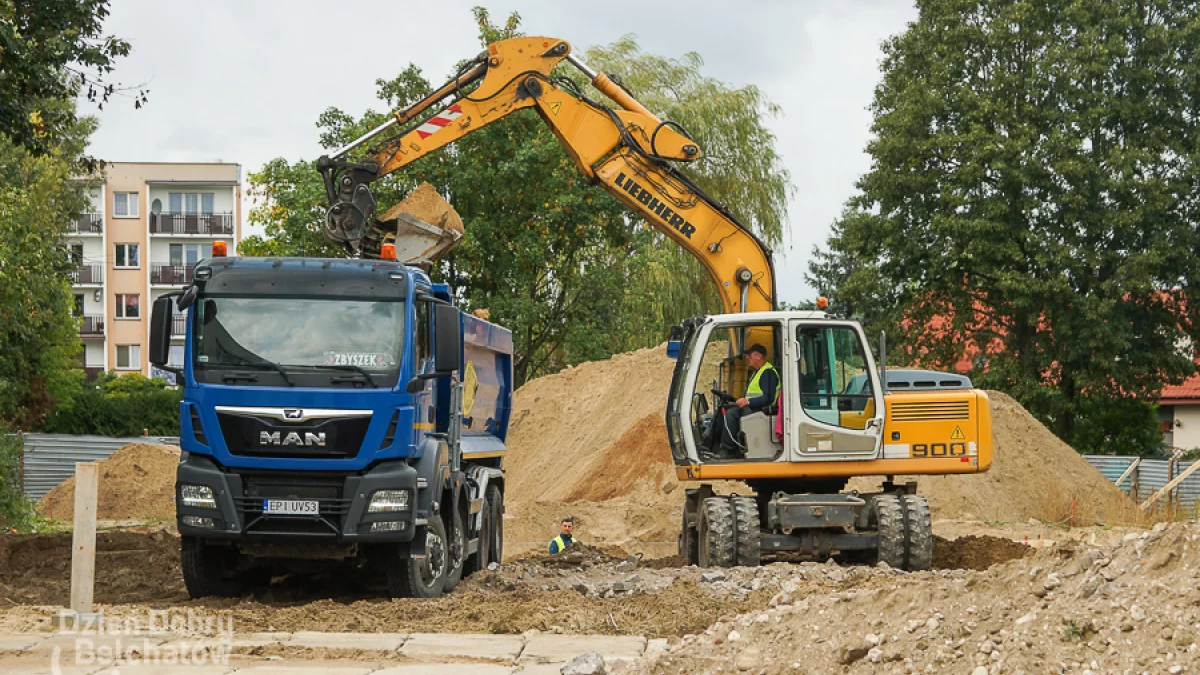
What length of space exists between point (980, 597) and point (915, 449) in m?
5.91

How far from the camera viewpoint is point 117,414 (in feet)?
145

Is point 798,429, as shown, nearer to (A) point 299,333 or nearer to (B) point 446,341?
(B) point 446,341

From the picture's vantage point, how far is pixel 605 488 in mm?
25453

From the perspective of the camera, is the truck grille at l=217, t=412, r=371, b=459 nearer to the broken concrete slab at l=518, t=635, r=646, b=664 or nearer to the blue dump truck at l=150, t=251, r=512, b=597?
the blue dump truck at l=150, t=251, r=512, b=597

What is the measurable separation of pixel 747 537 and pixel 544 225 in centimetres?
1794

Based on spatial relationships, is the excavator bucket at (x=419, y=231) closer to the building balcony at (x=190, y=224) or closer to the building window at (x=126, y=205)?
the building balcony at (x=190, y=224)

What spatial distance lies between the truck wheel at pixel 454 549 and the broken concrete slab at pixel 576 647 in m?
3.52

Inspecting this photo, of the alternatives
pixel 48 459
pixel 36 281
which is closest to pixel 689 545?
pixel 36 281

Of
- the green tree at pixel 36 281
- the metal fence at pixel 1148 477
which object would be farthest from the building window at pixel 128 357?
the metal fence at pixel 1148 477

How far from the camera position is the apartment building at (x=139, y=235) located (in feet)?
230

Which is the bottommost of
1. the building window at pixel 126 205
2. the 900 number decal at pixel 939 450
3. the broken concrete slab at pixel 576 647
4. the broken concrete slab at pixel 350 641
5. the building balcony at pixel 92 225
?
the broken concrete slab at pixel 576 647

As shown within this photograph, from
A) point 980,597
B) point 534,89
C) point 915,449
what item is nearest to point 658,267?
point 534,89

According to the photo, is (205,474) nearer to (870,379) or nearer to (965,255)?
(870,379)

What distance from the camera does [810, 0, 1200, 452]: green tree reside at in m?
32.1
